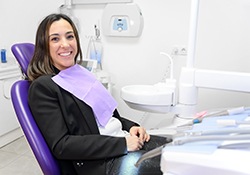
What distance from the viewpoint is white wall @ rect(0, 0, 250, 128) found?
2182 mm

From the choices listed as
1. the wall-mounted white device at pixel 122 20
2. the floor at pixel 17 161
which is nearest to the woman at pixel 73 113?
the floor at pixel 17 161

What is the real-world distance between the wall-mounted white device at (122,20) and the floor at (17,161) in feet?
4.34

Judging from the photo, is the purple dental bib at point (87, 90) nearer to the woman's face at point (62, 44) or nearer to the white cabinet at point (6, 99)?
the woman's face at point (62, 44)

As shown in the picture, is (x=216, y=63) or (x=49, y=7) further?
(x=49, y=7)

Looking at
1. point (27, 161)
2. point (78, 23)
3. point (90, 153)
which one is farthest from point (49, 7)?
point (90, 153)

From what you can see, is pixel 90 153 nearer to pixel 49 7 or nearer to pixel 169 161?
pixel 169 161

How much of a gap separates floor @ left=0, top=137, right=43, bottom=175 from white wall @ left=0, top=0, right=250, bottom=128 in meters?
0.96

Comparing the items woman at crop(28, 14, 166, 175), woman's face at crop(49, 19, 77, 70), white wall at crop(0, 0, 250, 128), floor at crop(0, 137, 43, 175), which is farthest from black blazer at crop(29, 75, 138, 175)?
white wall at crop(0, 0, 250, 128)

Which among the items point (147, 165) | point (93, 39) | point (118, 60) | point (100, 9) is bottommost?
point (147, 165)

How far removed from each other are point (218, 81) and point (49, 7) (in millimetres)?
2015

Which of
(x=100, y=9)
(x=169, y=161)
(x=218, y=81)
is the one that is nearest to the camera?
(x=169, y=161)

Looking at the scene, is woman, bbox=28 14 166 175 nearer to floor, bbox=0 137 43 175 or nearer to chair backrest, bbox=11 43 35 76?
chair backrest, bbox=11 43 35 76

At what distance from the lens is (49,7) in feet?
9.27

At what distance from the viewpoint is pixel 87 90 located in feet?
4.22
